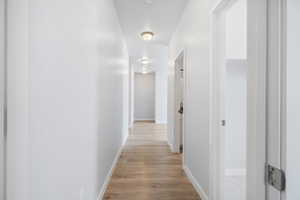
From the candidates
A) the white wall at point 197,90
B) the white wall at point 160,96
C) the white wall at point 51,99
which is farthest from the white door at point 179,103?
the white wall at point 160,96

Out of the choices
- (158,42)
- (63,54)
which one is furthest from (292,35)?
(158,42)

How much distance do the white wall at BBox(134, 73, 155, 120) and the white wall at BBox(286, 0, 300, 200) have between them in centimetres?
1027

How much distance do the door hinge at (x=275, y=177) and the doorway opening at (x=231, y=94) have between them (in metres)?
1.35

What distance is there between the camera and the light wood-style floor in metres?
2.36

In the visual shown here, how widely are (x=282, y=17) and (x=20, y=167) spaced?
109 cm

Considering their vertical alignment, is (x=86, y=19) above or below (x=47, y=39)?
above

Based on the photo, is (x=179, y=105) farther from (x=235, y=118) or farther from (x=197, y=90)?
(x=197, y=90)

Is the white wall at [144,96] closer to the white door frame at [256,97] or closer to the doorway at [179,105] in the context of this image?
the doorway at [179,105]

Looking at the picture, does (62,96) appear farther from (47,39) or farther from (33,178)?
(33,178)

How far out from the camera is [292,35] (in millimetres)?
556

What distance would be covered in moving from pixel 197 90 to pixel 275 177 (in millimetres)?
1992

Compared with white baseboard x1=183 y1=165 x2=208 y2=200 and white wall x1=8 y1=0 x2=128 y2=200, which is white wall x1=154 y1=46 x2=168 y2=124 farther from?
white wall x1=8 y1=0 x2=128 y2=200

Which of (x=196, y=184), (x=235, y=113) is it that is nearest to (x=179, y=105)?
(x=235, y=113)

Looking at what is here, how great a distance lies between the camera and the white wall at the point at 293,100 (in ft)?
1.83
